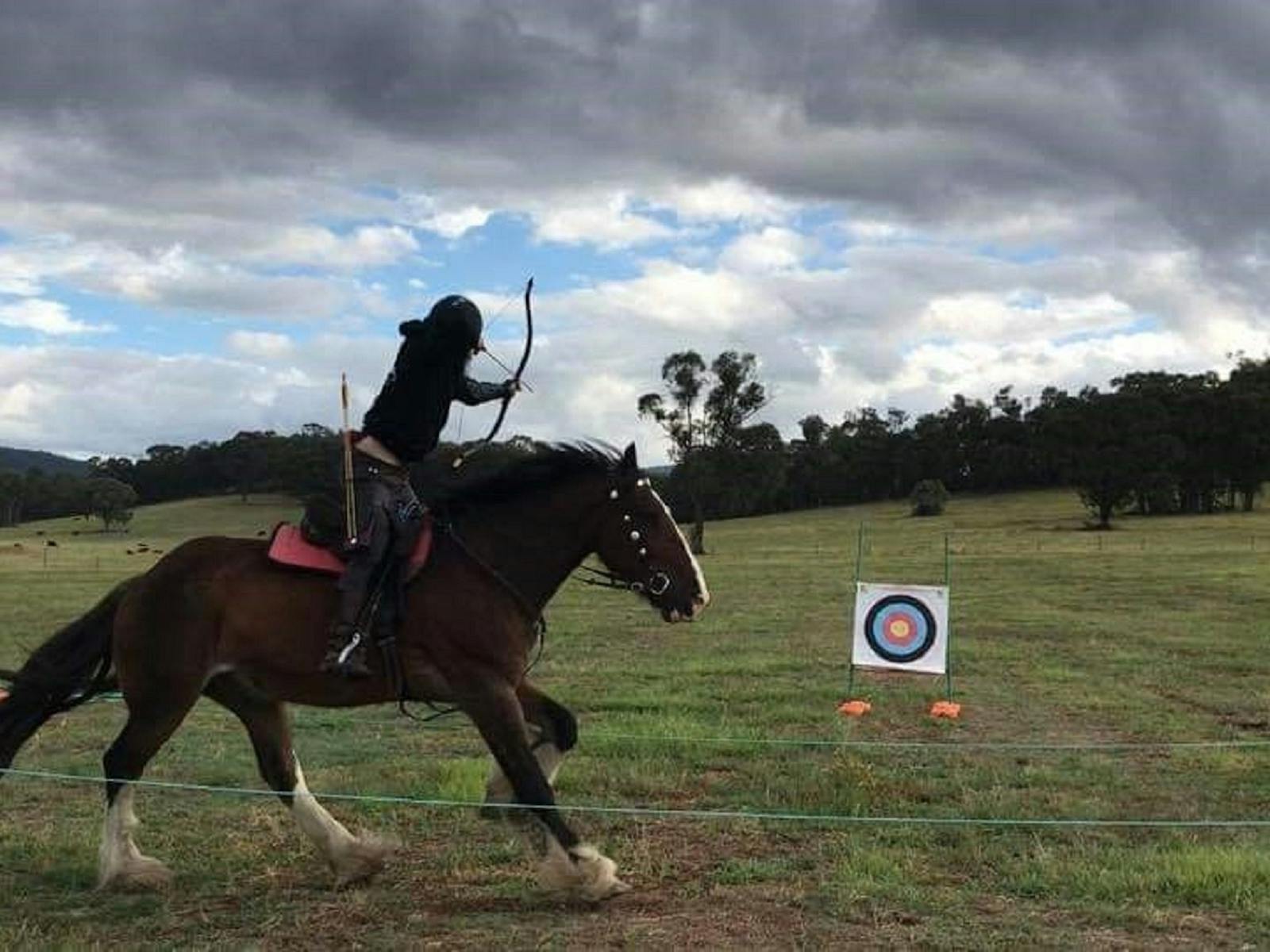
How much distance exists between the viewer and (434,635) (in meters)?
6.34

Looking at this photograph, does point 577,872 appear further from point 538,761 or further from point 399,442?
point 399,442

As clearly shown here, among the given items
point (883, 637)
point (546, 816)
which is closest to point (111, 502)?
point (883, 637)

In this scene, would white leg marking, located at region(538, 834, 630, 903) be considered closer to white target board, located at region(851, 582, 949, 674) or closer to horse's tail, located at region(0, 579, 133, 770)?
horse's tail, located at region(0, 579, 133, 770)

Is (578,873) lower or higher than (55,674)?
lower

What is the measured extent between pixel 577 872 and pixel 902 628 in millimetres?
8969

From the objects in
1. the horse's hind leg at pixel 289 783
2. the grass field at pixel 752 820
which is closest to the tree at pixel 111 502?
the grass field at pixel 752 820

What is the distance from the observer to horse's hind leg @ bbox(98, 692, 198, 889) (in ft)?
21.4

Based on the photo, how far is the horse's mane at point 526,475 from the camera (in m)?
6.88

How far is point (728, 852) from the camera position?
23.8ft

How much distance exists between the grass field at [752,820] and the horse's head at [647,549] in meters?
1.62

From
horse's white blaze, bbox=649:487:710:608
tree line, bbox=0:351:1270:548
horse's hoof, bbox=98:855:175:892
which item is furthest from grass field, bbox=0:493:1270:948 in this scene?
tree line, bbox=0:351:1270:548

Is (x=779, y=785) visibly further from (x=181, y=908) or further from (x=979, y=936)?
(x=181, y=908)

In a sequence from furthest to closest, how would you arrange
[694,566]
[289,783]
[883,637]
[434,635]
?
[883,637] → [289,783] → [694,566] → [434,635]

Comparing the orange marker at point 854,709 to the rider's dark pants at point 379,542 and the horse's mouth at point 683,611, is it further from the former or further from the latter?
the rider's dark pants at point 379,542
